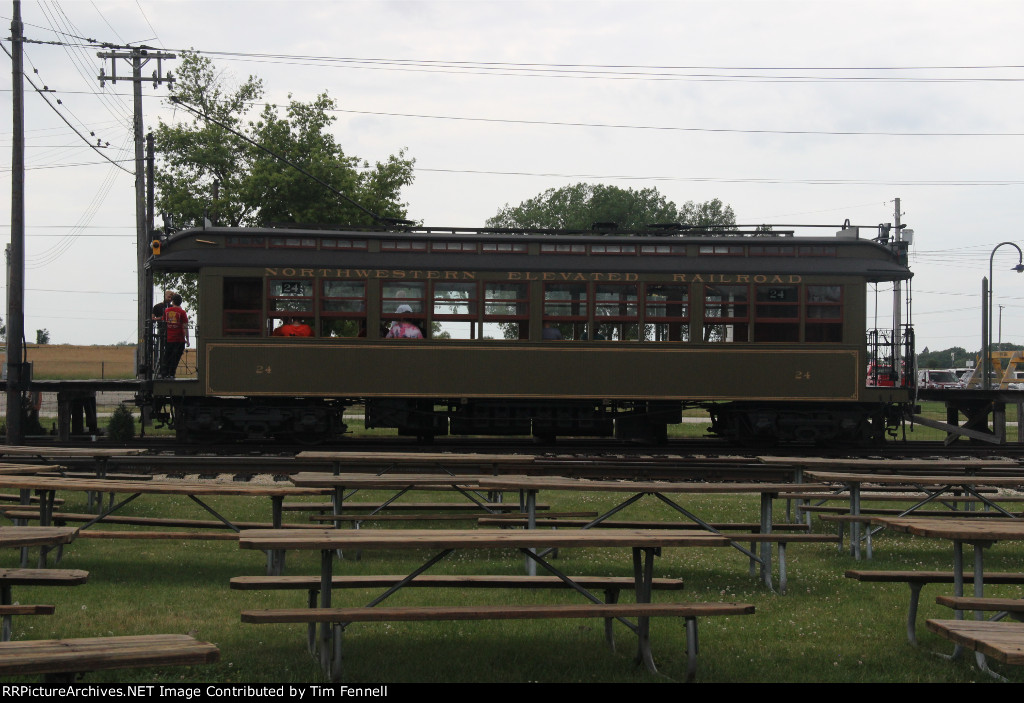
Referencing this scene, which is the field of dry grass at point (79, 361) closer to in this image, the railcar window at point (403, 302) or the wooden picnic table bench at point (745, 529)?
the railcar window at point (403, 302)

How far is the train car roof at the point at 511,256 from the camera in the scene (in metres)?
15.8

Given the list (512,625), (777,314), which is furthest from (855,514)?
(777,314)

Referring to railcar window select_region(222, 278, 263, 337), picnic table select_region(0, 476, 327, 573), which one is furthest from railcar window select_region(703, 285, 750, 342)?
picnic table select_region(0, 476, 327, 573)

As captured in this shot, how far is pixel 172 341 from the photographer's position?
16.3 metres

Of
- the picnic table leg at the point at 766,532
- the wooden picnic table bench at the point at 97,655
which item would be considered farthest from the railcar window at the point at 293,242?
the wooden picnic table bench at the point at 97,655

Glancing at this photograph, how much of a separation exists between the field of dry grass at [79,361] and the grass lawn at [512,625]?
52407mm

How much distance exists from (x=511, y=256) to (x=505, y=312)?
3.01ft

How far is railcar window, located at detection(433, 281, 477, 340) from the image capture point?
52.2 feet

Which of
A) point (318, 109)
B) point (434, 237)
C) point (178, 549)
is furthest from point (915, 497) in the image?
point (318, 109)

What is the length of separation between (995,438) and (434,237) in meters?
10.9

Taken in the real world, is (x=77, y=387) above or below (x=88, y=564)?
above

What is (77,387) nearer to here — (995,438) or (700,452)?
(700,452)

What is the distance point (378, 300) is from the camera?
1584 centimetres

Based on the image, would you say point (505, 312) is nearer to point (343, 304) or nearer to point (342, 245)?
point (343, 304)
